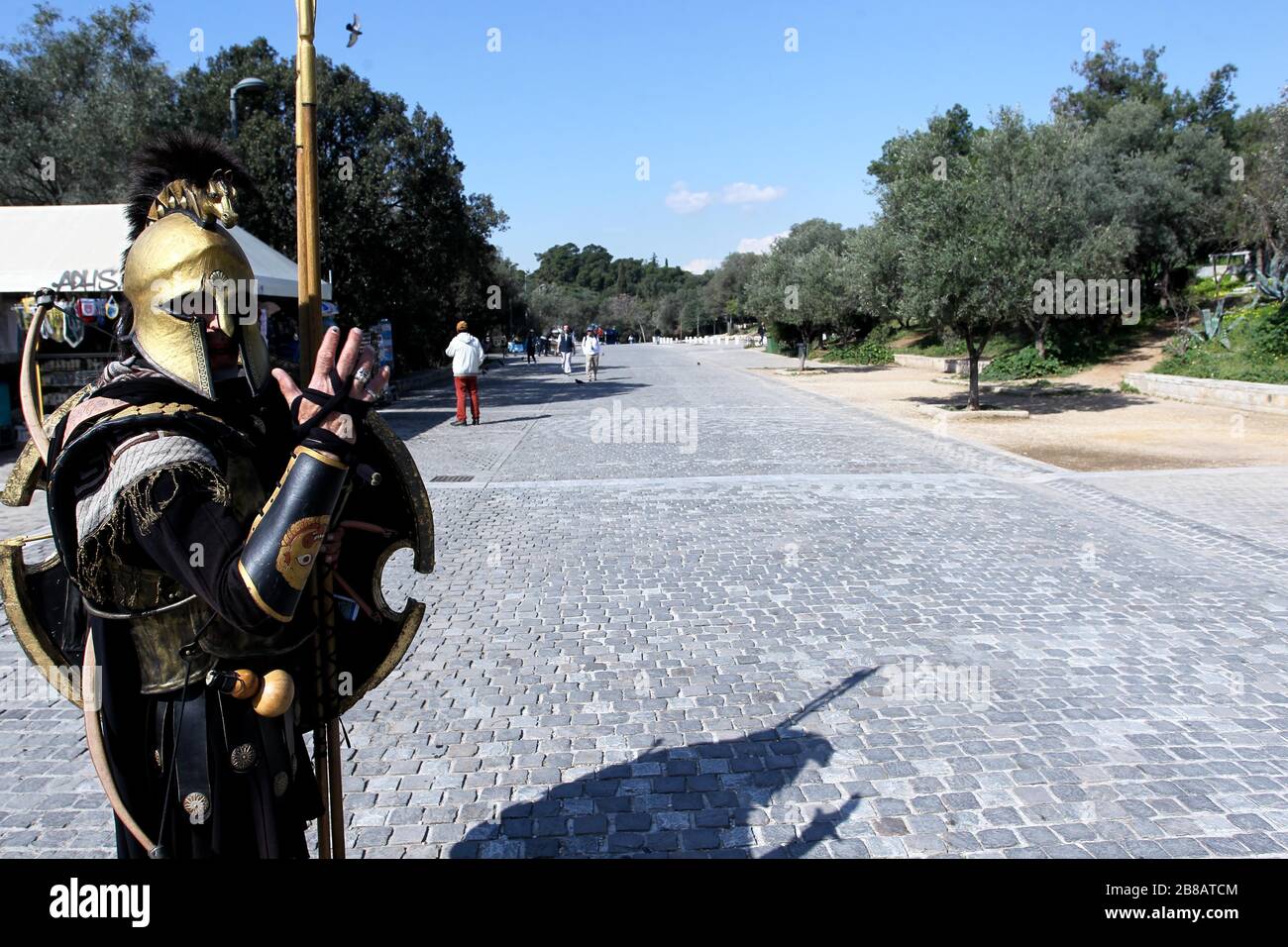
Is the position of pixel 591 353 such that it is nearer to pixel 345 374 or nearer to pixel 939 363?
pixel 939 363

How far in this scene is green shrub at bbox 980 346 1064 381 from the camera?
1058 inches

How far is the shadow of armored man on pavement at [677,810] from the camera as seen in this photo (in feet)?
11.1

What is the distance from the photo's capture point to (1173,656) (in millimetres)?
5348

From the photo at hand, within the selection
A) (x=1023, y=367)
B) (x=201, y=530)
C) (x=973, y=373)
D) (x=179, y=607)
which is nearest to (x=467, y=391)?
(x=973, y=373)

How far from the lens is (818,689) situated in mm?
4910

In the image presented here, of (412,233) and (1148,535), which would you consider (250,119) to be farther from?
(1148,535)

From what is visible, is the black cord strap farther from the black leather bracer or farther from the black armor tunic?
the black armor tunic

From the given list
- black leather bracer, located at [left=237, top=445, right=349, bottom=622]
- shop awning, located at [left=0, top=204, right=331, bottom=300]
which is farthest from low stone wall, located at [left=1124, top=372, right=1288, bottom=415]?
black leather bracer, located at [left=237, top=445, right=349, bottom=622]

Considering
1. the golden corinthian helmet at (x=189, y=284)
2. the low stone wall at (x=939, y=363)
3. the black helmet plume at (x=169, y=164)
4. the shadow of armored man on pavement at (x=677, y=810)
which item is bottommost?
the shadow of armored man on pavement at (x=677, y=810)

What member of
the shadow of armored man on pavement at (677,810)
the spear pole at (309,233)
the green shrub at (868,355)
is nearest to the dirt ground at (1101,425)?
the shadow of armored man on pavement at (677,810)

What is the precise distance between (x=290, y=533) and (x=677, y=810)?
2433 millimetres

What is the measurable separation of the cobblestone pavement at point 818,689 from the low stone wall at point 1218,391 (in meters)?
9.27

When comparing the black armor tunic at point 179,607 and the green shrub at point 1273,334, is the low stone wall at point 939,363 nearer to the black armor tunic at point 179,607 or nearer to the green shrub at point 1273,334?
the green shrub at point 1273,334
